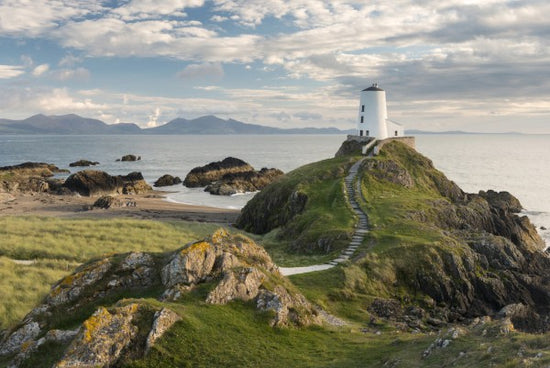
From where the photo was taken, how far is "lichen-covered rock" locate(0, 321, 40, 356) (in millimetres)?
16869

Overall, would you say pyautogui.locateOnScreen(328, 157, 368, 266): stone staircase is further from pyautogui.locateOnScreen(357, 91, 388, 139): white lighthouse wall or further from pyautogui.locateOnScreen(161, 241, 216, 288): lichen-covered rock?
pyautogui.locateOnScreen(161, 241, 216, 288): lichen-covered rock

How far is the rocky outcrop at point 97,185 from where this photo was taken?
97.5m

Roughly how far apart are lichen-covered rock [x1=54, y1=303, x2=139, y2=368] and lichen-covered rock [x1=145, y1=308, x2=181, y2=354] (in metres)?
0.62

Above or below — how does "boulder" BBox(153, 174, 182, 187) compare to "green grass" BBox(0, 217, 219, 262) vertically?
above

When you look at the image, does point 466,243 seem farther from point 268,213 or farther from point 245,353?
point 245,353

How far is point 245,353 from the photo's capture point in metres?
16.2

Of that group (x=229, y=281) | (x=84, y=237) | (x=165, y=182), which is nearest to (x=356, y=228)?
(x=229, y=281)

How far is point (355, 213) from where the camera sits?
155 ft

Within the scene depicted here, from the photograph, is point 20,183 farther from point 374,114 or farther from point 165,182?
point 374,114

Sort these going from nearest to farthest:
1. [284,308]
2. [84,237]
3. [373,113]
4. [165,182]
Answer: [284,308]
[84,237]
[373,113]
[165,182]

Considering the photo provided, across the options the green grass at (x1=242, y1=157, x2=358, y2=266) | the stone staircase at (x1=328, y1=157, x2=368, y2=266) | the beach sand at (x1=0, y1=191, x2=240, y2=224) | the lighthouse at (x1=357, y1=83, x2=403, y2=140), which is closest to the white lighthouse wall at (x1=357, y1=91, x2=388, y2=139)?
the lighthouse at (x1=357, y1=83, x2=403, y2=140)

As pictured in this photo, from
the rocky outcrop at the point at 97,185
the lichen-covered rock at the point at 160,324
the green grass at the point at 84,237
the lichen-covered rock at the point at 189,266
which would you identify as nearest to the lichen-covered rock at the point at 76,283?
the lichen-covered rock at the point at 189,266

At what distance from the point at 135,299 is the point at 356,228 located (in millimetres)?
28943

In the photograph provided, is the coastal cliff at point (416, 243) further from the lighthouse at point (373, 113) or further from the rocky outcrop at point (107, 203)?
the rocky outcrop at point (107, 203)
